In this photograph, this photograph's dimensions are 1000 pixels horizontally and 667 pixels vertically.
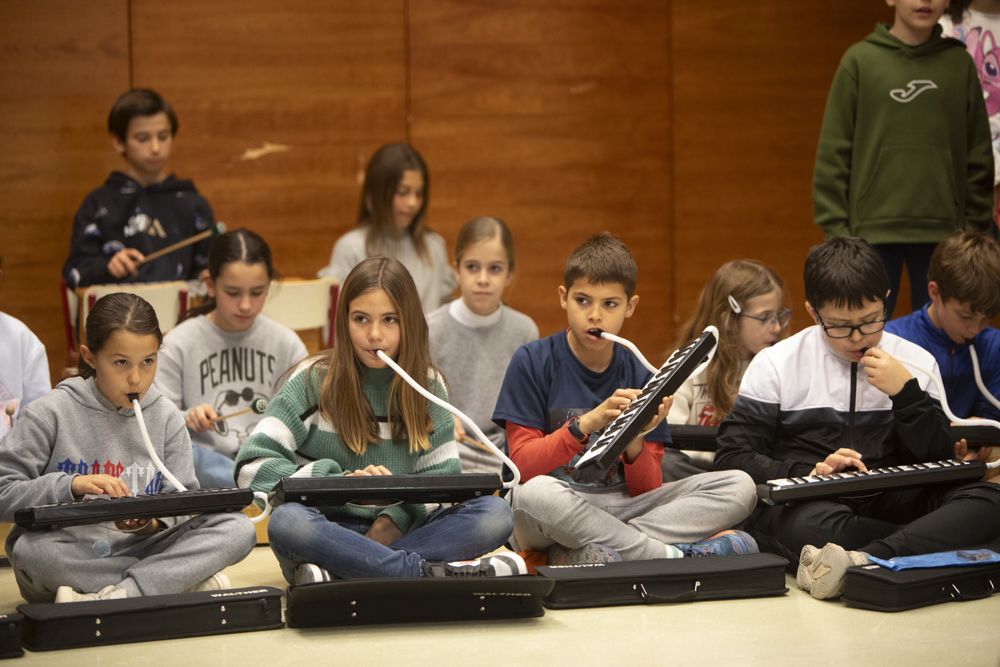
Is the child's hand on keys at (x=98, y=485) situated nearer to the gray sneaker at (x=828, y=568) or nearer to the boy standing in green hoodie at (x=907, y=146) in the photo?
the gray sneaker at (x=828, y=568)

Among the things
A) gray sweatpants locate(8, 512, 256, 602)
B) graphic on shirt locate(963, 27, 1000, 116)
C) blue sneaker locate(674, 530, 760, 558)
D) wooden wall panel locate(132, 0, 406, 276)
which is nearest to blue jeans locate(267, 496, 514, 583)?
gray sweatpants locate(8, 512, 256, 602)

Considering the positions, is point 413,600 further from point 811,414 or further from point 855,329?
point 855,329

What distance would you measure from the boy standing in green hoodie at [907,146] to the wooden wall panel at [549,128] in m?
1.49

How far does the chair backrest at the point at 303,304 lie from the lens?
375 centimetres

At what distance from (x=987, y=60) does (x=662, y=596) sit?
2.21 metres

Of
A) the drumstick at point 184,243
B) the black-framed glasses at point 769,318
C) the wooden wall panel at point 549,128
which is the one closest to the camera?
the black-framed glasses at point 769,318

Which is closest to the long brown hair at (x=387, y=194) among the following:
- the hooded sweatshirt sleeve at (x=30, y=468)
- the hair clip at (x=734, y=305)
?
the hair clip at (x=734, y=305)

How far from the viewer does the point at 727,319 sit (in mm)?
3307

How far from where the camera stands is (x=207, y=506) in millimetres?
2344

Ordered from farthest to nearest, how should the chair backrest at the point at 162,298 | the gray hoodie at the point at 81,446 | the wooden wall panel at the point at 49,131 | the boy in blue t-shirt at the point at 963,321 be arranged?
the wooden wall panel at the point at 49,131 < the chair backrest at the point at 162,298 < the boy in blue t-shirt at the point at 963,321 < the gray hoodie at the point at 81,446

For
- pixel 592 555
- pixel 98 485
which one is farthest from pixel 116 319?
pixel 592 555

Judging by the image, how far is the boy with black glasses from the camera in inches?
103

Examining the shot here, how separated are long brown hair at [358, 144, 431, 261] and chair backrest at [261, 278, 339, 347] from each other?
565 mm

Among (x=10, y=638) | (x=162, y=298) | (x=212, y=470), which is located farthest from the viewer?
(x=162, y=298)
